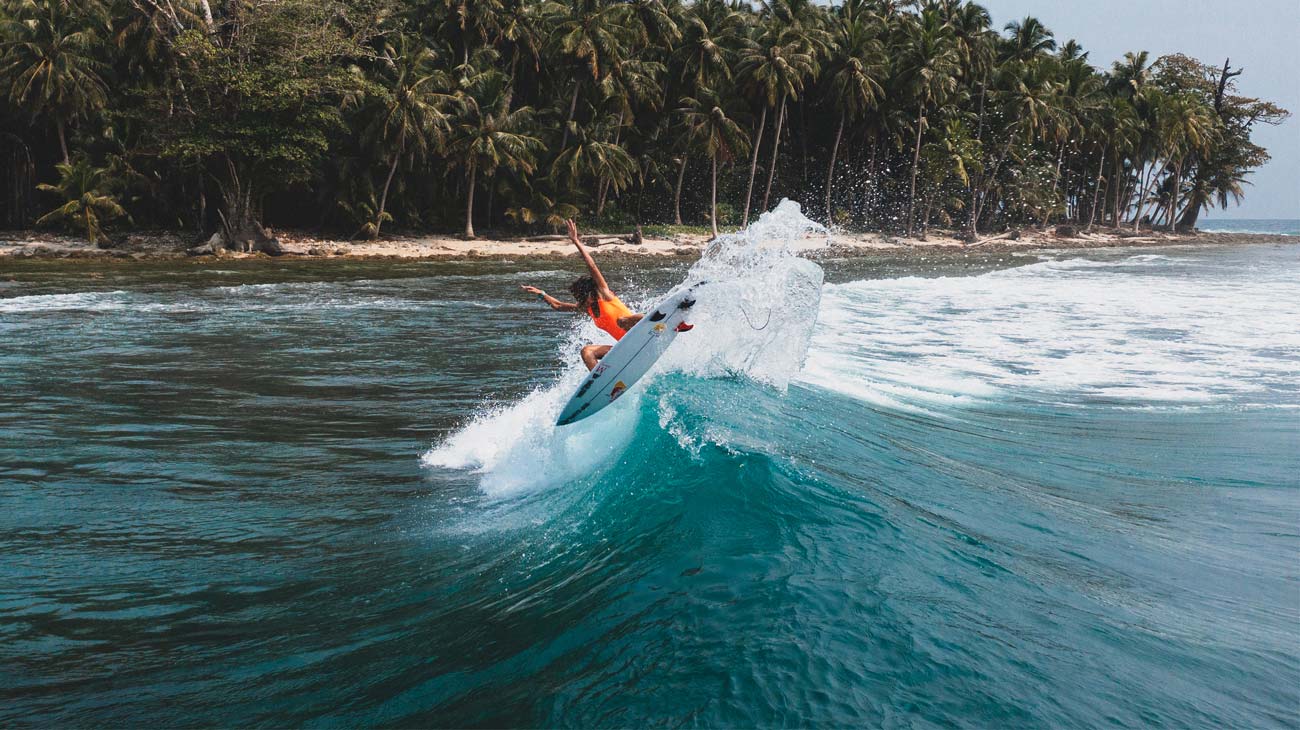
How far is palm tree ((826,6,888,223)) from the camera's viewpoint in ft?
164

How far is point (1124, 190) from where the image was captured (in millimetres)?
83188

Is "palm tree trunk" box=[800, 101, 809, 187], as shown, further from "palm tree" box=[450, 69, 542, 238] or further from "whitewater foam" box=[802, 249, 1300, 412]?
"whitewater foam" box=[802, 249, 1300, 412]

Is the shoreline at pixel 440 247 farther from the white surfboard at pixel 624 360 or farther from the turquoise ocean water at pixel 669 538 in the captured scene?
→ the white surfboard at pixel 624 360

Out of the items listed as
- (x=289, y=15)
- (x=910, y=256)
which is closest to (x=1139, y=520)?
(x=289, y=15)

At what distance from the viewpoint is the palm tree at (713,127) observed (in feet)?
152

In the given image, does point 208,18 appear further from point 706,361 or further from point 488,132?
point 706,361

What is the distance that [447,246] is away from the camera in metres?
41.8

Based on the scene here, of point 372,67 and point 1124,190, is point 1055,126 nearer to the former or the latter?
point 1124,190

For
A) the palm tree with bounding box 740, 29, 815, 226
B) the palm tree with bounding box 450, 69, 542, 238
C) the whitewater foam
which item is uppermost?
the palm tree with bounding box 740, 29, 815, 226

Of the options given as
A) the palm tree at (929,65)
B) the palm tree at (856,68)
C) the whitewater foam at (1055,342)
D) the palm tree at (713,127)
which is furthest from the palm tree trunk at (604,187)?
the whitewater foam at (1055,342)

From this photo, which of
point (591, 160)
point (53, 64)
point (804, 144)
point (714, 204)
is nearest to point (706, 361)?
point (591, 160)

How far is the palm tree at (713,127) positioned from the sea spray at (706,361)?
36452 mm

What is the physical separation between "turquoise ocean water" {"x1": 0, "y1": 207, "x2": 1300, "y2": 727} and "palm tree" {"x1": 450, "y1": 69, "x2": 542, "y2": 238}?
29153mm

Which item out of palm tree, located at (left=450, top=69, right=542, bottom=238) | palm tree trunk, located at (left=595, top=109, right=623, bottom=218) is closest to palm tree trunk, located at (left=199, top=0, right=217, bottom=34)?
palm tree, located at (left=450, top=69, right=542, bottom=238)
